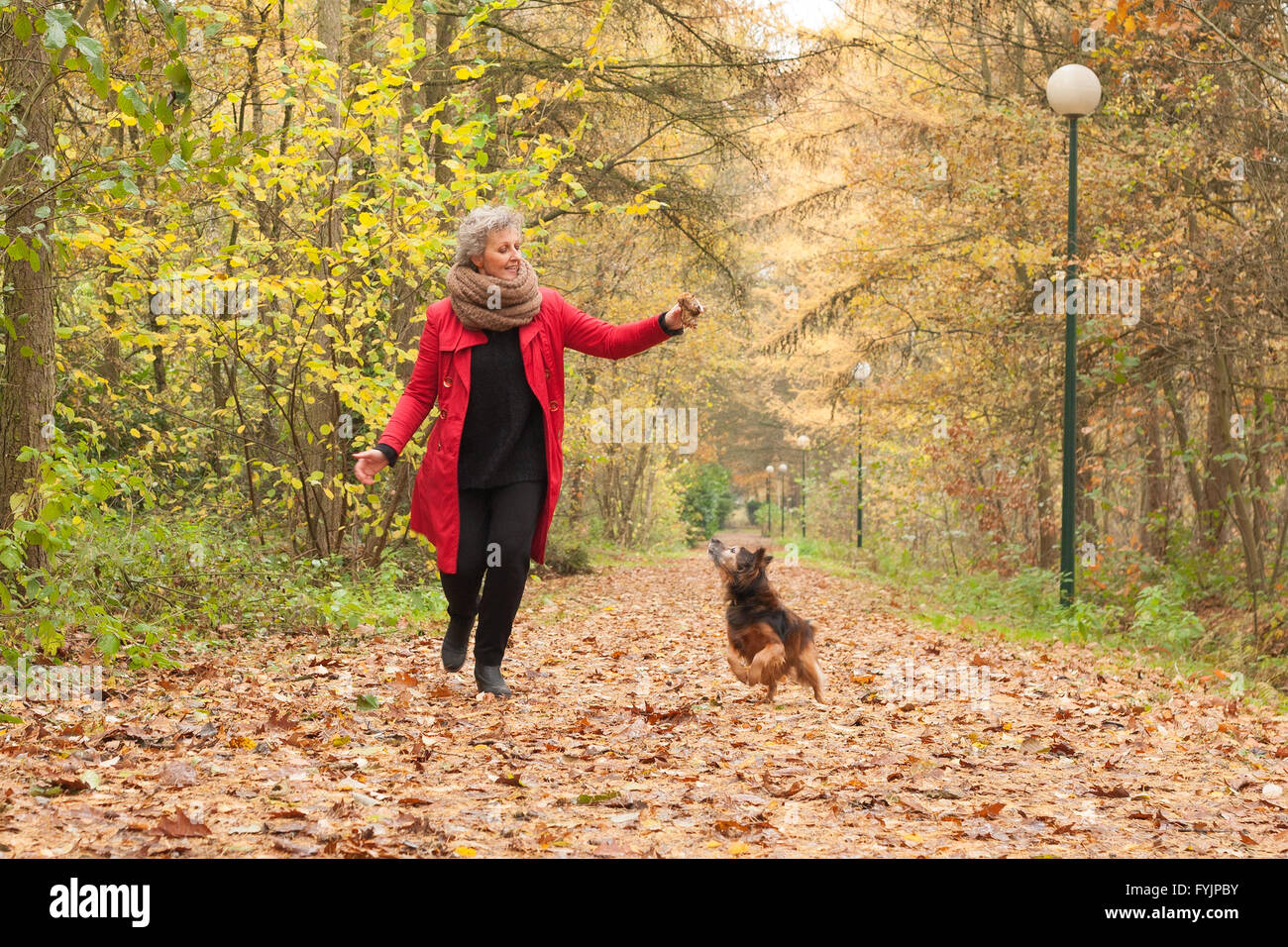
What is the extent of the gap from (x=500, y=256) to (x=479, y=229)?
0.18 metres

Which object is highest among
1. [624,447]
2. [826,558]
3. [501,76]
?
[501,76]

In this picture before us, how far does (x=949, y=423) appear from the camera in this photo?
690 inches

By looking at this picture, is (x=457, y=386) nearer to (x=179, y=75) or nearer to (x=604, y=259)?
(x=179, y=75)

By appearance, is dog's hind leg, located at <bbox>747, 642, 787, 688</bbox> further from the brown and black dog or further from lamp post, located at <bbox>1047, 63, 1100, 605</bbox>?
lamp post, located at <bbox>1047, 63, 1100, 605</bbox>

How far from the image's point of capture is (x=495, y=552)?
18.1 feet

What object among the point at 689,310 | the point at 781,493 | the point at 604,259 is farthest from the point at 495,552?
→ the point at 781,493

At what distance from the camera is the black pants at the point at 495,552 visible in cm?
546

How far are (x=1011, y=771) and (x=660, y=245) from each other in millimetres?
11634

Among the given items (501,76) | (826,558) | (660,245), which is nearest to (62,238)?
(501,76)

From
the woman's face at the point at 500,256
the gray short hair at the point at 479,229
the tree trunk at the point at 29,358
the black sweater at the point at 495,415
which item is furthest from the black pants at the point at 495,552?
the tree trunk at the point at 29,358

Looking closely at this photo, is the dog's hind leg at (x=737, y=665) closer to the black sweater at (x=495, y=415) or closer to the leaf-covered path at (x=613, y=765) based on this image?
the leaf-covered path at (x=613, y=765)

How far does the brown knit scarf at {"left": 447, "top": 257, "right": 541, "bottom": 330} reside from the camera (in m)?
5.31

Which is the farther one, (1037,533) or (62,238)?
(1037,533)
